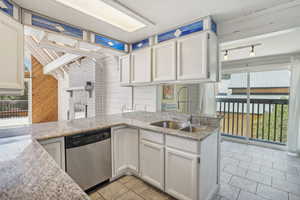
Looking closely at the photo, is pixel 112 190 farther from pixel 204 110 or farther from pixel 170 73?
pixel 204 110

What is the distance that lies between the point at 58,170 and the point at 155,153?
1.26 metres

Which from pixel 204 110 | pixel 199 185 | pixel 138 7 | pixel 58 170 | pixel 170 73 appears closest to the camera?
pixel 58 170

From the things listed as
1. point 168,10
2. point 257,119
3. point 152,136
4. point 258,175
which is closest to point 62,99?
point 152,136

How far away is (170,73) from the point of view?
7.34 ft

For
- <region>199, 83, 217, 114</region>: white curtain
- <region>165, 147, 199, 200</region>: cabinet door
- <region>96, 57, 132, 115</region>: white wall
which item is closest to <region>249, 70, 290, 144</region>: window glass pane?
<region>199, 83, 217, 114</region>: white curtain

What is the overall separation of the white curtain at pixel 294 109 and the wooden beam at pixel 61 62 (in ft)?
18.5

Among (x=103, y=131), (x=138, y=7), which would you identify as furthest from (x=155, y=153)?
(x=138, y=7)

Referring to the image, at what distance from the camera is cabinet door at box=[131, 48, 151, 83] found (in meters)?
2.52

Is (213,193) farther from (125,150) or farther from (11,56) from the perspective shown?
(11,56)

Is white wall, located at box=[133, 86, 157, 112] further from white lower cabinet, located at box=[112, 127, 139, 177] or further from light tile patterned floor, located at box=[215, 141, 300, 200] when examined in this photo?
light tile patterned floor, located at box=[215, 141, 300, 200]

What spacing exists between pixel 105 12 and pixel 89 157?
2017mm

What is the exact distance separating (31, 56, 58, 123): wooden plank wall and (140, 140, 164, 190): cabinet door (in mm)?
7044

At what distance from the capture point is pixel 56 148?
1531 mm

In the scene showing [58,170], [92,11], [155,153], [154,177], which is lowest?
[154,177]
